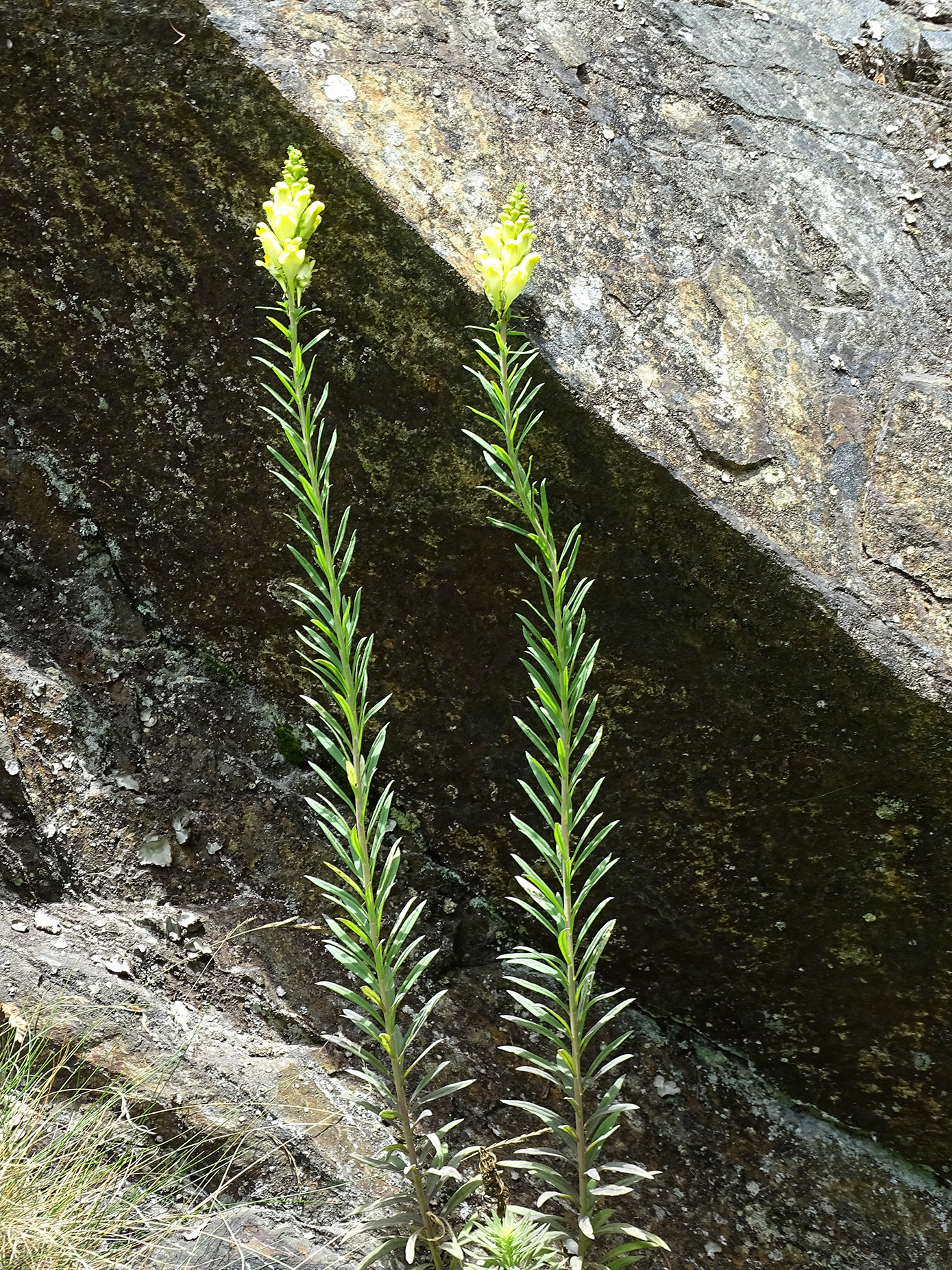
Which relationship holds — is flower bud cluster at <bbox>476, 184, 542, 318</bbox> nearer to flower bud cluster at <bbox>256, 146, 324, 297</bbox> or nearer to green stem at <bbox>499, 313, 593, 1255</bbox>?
green stem at <bbox>499, 313, 593, 1255</bbox>

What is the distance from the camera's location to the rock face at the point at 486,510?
1920 mm

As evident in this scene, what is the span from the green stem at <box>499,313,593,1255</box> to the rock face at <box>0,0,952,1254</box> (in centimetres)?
46

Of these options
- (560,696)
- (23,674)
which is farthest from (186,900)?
(560,696)

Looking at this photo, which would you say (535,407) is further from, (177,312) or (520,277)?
(177,312)

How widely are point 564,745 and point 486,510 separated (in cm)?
66

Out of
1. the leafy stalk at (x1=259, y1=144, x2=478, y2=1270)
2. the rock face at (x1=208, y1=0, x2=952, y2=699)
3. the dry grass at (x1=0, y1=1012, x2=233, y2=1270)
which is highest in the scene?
the rock face at (x1=208, y1=0, x2=952, y2=699)

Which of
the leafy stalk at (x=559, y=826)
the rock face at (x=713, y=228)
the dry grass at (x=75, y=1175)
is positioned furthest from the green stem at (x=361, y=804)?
the rock face at (x=713, y=228)

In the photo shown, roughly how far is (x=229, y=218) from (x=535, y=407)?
707 mm

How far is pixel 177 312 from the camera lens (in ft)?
7.09

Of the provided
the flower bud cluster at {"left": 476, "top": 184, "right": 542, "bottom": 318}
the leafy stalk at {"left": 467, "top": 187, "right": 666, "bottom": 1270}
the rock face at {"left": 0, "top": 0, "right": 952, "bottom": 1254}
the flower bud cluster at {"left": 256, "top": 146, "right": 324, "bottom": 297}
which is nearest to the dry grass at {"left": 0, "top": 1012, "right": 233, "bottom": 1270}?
the rock face at {"left": 0, "top": 0, "right": 952, "bottom": 1254}

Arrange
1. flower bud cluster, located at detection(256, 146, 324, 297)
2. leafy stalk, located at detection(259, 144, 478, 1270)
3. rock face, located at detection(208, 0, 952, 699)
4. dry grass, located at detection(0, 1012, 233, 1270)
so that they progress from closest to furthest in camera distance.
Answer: flower bud cluster, located at detection(256, 146, 324, 297) → leafy stalk, located at detection(259, 144, 478, 1270) → dry grass, located at detection(0, 1012, 233, 1270) → rock face, located at detection(208, 0, 952, 699)

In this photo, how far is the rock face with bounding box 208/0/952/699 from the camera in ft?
6.24

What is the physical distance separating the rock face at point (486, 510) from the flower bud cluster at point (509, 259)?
1.24ft

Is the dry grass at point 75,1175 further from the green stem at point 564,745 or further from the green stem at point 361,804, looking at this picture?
the green stem at point 564,745
